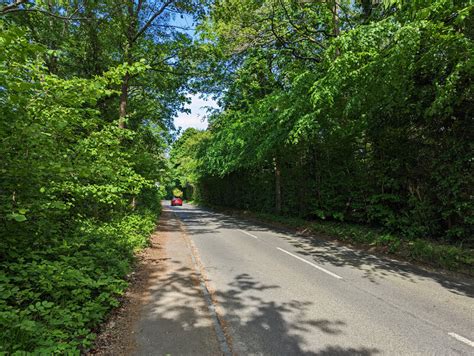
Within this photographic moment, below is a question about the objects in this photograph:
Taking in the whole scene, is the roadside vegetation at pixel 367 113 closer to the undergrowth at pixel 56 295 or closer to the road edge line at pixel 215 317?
the road edge line at pixel 215 317

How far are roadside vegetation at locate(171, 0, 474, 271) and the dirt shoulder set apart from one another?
6068mm

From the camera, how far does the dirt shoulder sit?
11.1ft

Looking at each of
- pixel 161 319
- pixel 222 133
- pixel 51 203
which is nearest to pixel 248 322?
pixel 161 319

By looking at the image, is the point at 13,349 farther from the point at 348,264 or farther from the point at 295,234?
the point at 295,234

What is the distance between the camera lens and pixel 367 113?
1038 centimetres

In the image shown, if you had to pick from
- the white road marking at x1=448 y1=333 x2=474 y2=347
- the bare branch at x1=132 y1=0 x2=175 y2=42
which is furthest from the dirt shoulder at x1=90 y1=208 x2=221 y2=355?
the bare branch at x1=132 y1=0 x2=175 y2=42

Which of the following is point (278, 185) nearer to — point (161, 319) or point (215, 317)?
point (215, 317)

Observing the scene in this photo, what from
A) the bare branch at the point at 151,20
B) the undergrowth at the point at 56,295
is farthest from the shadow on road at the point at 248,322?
the bare branch at the point at 151,20

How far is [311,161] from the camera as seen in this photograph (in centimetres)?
1551

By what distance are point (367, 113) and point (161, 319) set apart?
9.64m

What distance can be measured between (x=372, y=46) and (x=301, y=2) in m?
5.26

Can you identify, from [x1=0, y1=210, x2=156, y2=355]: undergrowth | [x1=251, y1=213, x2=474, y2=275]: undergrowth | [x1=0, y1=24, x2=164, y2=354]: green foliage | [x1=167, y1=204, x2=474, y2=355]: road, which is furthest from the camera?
[x1=251, y1=213, x2=474, y2=275]: undergrowth

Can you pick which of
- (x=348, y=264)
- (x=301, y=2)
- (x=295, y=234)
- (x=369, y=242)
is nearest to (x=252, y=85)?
(x=301, y=2)

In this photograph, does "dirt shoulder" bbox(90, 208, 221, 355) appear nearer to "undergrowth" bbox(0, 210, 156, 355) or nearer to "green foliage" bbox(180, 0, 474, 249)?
"undergrowth" bbox(0, 210, 156, 355)
